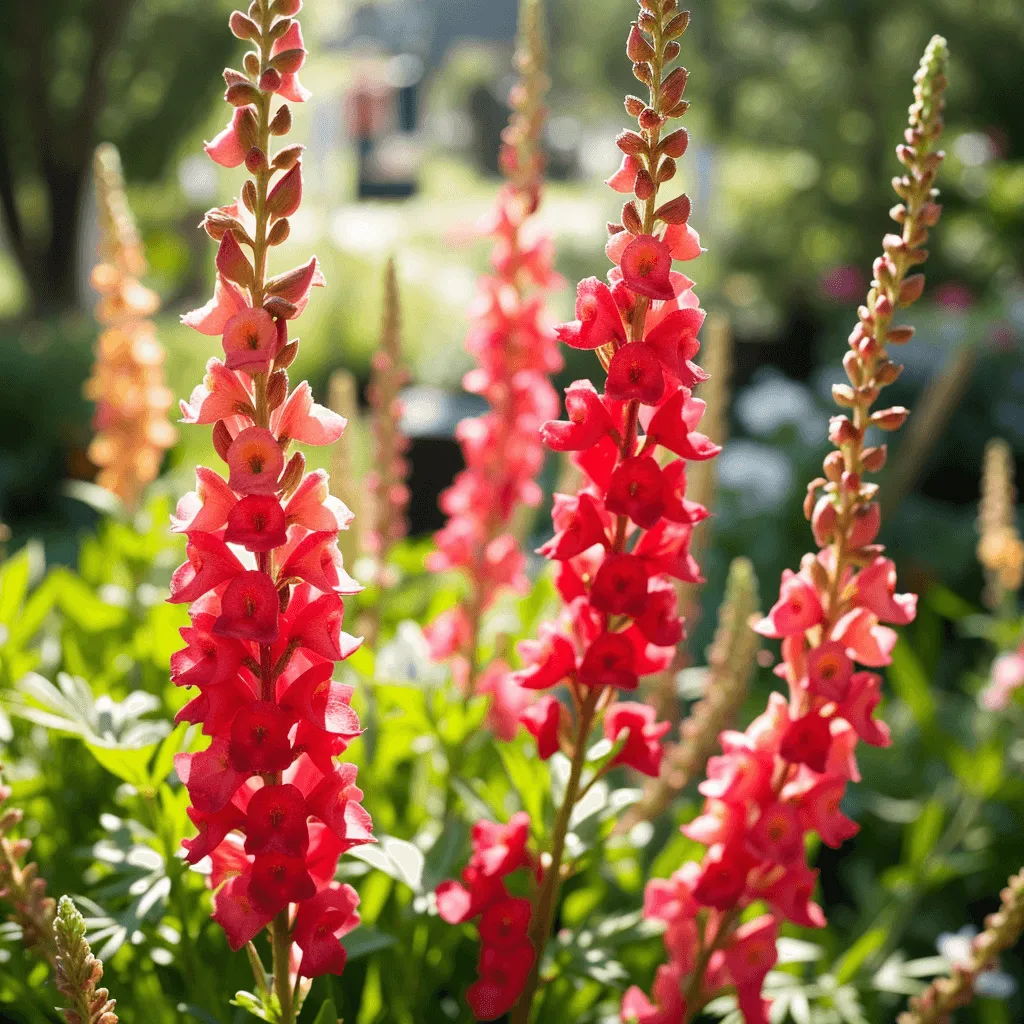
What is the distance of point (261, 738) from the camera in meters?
0.84

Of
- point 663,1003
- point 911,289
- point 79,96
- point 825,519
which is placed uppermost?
point 79,96

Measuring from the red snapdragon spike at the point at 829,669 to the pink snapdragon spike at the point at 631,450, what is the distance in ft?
0.43

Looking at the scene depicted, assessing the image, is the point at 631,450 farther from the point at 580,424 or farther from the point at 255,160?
the point at 255,160

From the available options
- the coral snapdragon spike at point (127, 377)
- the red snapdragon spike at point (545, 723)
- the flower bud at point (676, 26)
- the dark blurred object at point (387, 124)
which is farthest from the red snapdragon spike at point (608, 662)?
the dark blurred object at point (387, 124)

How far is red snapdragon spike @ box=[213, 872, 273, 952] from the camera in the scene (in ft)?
2.89

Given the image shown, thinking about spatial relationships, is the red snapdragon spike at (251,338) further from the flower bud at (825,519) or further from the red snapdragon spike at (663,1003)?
the red snapdragon spike at (663,1003)

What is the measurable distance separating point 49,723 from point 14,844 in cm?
22

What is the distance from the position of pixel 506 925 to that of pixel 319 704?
39 centimetres

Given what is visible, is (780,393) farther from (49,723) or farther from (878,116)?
(49,723)

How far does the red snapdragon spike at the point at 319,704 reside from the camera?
85 centimetres

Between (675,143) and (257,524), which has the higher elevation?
(675,143)

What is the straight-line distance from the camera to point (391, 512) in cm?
197

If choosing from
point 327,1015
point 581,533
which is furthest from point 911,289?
point 327,1015

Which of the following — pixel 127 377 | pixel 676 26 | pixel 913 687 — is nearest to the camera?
pixel 676 26
